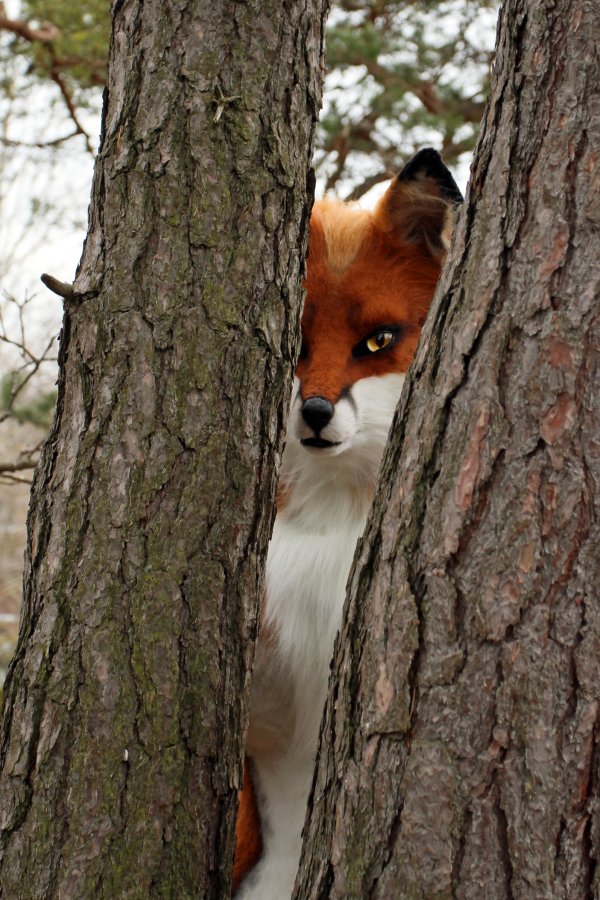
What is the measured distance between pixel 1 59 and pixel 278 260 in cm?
452

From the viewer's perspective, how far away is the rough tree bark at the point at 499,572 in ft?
4.14

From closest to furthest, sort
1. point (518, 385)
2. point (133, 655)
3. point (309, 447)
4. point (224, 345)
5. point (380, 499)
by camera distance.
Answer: point (518, 385), point (380, 499), point (133, 655), point (224, 345), point (309, 447)

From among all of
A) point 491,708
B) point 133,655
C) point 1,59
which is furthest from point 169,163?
point 1,59

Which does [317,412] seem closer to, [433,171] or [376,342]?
[376,342]

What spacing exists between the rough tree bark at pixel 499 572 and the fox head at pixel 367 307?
0.75 metres

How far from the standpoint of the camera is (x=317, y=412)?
2.19 m

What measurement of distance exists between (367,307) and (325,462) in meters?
0.41

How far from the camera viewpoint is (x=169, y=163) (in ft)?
5.98

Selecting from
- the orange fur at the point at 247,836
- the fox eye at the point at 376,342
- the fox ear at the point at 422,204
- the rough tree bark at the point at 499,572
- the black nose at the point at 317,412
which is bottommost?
the orange fur at the point at 247,836

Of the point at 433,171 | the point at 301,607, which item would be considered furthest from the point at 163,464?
the point at 433,171

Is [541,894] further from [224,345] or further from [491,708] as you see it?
[224,345]

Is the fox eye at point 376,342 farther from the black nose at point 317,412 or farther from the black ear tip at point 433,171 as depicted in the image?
the black ear tip at point 433,171

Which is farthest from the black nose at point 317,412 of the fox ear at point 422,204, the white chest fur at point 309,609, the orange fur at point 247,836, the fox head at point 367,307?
the orange fur at point 247,836

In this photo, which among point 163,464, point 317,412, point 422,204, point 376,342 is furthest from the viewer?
point 422,204
